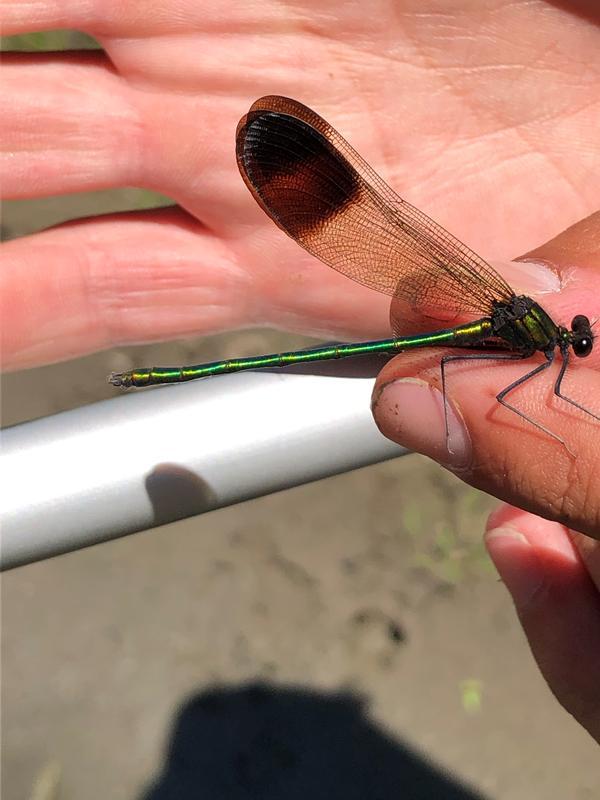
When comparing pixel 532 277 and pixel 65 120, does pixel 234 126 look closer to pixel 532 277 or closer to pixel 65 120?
pixel 65 120

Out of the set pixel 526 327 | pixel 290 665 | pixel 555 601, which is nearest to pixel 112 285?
pixel 526 327

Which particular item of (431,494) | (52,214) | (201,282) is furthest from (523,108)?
(52,214)

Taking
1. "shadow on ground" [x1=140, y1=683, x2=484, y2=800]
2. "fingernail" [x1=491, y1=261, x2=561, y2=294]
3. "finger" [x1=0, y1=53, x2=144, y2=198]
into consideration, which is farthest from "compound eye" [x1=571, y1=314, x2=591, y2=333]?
"shadow on ground" [x1=140, y1=683, x2=484, y2=800]

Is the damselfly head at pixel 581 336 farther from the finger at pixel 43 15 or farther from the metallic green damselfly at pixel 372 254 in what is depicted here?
the finger at pixel 43 15

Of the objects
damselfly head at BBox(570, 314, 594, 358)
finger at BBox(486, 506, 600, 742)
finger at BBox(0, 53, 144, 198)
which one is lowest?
finger at BBox(486, 506, 600, 742)

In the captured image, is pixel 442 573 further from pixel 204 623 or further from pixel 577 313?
pixel 577 313

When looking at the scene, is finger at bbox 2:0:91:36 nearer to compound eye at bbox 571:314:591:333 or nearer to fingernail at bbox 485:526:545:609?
compound eye at bbox 571:314:591:333
